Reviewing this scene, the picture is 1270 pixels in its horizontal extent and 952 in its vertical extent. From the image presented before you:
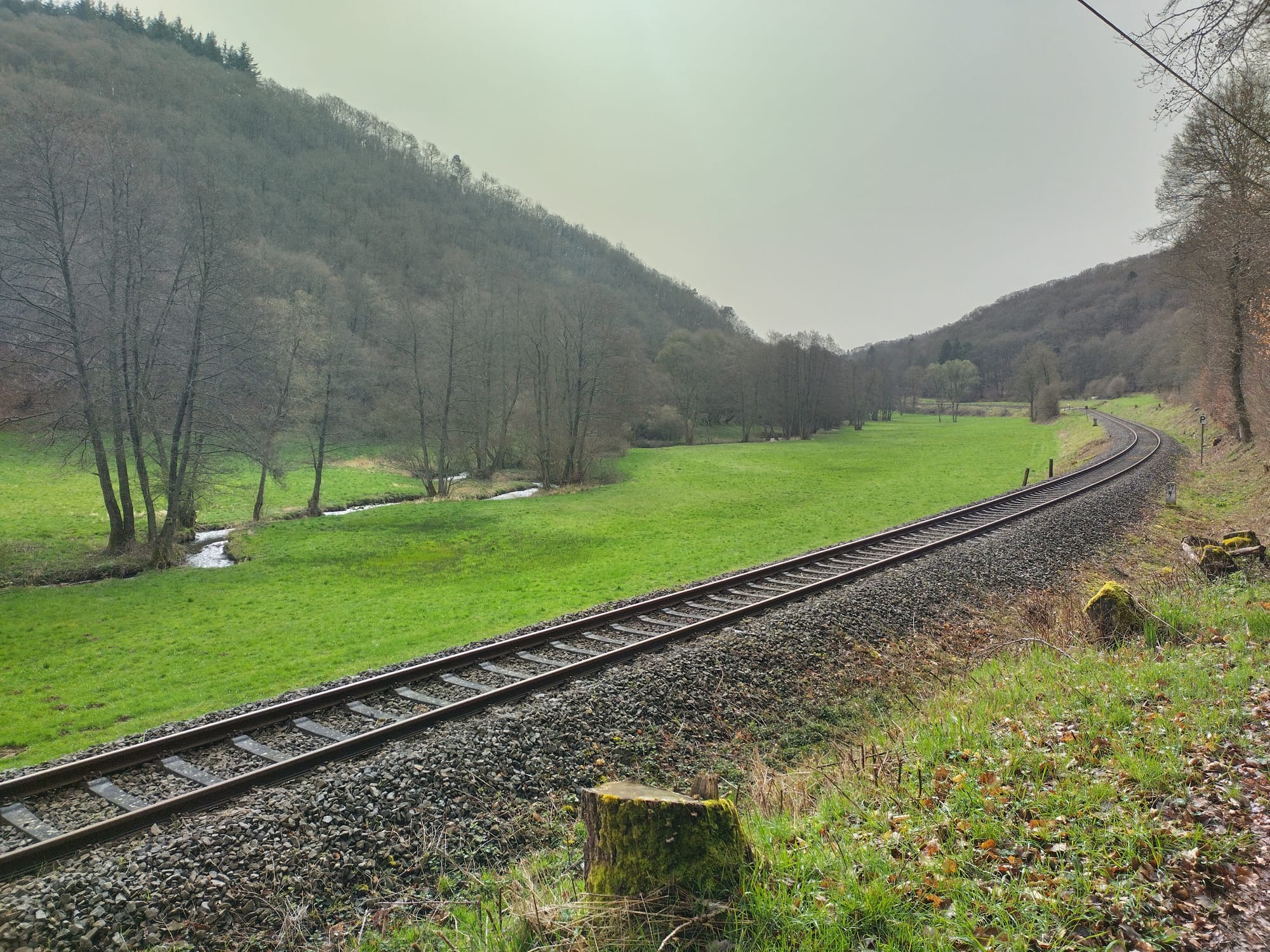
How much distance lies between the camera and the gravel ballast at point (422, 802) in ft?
14.8

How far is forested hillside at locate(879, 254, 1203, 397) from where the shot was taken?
11419cm

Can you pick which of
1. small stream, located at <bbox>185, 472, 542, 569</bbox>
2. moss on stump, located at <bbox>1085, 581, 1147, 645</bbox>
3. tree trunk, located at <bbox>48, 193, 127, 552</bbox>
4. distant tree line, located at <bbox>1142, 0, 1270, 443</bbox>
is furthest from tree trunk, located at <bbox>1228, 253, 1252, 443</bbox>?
tree trunk, located at <bbox>48, 193, 127, 552</bbox>

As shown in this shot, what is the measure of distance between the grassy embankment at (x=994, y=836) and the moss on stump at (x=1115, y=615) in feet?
3.55

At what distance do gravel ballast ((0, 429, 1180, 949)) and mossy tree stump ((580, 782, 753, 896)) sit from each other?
2085mm

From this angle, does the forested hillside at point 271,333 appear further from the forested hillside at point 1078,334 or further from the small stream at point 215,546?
the forested hillside at point 1078,334

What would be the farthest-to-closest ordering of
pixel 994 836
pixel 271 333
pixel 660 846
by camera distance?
pixel 271 333 < pixel 994 836 < pixel 660 846

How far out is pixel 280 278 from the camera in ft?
106

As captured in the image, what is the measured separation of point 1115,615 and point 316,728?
10.5m

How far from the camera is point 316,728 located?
753cm

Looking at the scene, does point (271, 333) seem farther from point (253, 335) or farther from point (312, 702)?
point (312, 702)

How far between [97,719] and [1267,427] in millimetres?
36949

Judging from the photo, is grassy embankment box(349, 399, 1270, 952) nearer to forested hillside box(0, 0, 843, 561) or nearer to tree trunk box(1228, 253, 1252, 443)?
forested hillside box(0, 0, 843, 561)

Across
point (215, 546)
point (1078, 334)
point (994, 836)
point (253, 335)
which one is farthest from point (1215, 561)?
point (1078, 334)

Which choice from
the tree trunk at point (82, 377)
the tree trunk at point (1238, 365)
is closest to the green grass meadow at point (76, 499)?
the tree trunk at point (82, 377)
